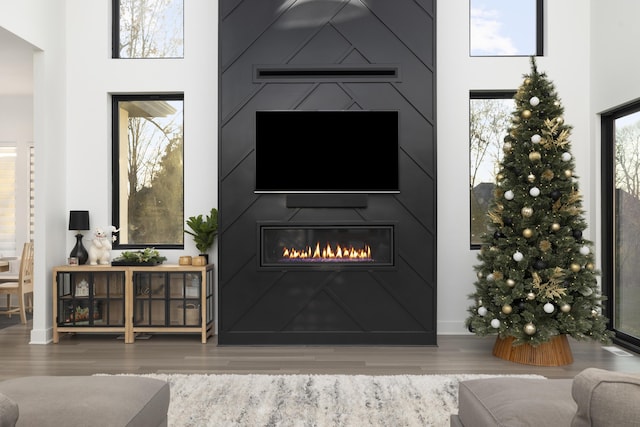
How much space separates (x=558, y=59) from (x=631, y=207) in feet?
5.43

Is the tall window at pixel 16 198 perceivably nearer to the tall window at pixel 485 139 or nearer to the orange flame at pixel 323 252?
the orange flame at pixel 323 252

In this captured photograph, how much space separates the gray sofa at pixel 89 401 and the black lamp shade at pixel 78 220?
10.3ft

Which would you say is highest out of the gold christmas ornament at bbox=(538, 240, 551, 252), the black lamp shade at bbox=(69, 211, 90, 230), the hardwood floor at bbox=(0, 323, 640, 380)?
the black lamp shade at bbox=(69, 211, 90, 230)

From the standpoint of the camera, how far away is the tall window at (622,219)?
4566 millimetres

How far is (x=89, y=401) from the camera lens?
1.87 meters

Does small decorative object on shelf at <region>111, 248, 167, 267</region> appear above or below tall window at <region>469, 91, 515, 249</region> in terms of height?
below

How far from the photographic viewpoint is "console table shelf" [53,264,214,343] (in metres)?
4.81

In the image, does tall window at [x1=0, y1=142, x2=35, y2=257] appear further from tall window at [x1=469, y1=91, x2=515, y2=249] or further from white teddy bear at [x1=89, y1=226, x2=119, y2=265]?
tall window at [x1=469, y1=91, x2=515, y2=249]

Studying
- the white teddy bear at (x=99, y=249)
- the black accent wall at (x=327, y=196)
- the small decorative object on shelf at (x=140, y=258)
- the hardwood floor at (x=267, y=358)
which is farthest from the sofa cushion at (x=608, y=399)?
the white teddy bear at (x=99, y=249)

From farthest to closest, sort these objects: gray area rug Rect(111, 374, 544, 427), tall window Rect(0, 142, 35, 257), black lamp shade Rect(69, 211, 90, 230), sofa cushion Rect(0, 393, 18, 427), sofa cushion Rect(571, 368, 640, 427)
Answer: tall window Rect(0, 142, 35, 257) → black lamp shade Rect(69, 211, 90, 230) → gray area rug Rect(111, 374, 544, 427) → sofa cushion Rect(0, 393, 18, 427) → sofa cushion Rect(571, 368, 640, 427)

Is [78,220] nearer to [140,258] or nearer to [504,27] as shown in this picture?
[140,258]

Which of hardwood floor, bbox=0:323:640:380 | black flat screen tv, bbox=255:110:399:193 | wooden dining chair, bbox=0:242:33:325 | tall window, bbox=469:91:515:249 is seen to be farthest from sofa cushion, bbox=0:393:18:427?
wooden dining chair, bbox=0:242:33:325

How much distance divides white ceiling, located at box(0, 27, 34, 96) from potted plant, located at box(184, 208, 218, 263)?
223 centimetres

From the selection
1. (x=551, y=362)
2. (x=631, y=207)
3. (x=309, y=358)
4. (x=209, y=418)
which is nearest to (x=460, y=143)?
(x=631, y=207)
